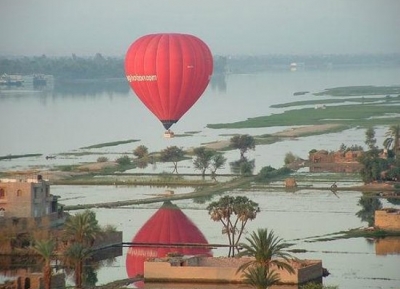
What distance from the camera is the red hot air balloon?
64.4 m

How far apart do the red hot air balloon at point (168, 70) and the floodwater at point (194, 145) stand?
315cm

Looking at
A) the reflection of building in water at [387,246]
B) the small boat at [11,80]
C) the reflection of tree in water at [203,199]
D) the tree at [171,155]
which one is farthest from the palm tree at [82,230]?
the small boat at [11,80]

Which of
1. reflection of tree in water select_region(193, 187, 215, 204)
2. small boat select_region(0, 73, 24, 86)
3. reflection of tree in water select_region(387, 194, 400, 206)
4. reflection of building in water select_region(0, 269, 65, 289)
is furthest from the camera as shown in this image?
small boat select_region(0, 73, 24, 86)

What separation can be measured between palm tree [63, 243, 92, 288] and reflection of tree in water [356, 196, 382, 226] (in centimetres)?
1295

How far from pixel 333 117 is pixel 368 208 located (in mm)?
52982

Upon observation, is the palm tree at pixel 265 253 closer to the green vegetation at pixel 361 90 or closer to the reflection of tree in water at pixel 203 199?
the reflection of tree in water at pixel 203 199

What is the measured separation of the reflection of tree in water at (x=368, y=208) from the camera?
184ft

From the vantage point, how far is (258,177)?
6975 cm

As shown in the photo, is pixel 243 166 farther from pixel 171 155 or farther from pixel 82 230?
pixel 82 230

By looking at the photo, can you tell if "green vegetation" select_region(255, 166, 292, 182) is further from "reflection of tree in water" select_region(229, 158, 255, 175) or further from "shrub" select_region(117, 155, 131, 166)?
"shrub" select_region(117, 155, 131, 166)

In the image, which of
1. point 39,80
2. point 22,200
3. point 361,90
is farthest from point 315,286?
point 39,80

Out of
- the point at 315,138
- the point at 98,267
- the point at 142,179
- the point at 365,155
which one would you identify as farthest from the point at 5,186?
the point at 315,138

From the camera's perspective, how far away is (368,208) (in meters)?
59.2

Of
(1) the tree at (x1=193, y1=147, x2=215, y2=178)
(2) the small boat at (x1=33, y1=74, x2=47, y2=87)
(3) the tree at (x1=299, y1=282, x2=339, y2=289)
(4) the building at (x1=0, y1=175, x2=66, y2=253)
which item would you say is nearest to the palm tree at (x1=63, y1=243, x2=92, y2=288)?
(3) the tree at (x1=299, y1=282, x2=339, y2=289)
